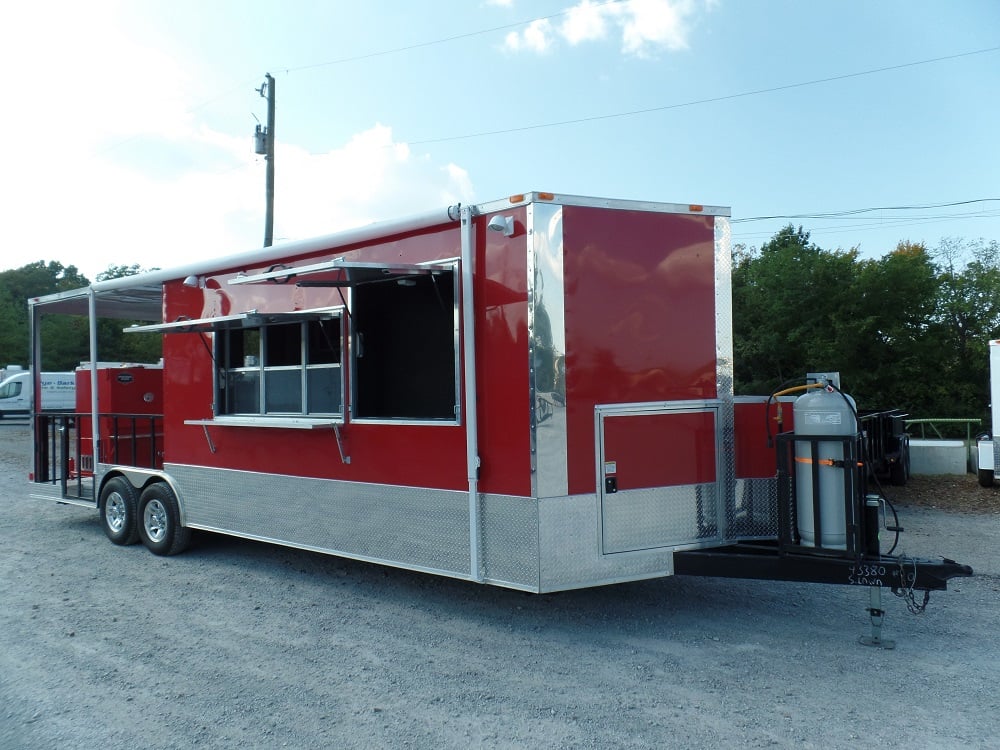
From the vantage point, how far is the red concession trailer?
4.79 meters

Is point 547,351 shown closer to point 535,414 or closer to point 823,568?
point 535,414

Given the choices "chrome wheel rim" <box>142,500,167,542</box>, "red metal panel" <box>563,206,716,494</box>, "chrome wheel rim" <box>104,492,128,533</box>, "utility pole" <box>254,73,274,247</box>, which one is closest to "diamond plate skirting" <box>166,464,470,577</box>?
"chrome wheel rim" <box>142,500,167,542</box>

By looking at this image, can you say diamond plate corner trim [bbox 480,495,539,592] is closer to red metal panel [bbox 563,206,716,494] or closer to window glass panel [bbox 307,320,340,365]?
red metal panel [bbox 563,206,716,494]

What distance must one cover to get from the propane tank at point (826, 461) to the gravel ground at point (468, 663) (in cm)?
72

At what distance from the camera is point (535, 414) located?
4770mm

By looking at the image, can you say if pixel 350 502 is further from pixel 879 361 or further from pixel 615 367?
pixel 879 361

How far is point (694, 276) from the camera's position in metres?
5.34

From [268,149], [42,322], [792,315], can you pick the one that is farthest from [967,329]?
[42,322]

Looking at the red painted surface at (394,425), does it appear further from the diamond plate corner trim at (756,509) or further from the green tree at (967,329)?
the green tree at (967,329)

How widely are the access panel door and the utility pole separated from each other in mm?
14182

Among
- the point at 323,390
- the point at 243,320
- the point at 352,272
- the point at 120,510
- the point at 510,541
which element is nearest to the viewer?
the point at 510,541

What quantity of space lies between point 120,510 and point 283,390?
2.78 metres

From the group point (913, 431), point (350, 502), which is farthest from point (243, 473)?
point (913, 431)

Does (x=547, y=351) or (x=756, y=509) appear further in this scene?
(x=756, y=509)
